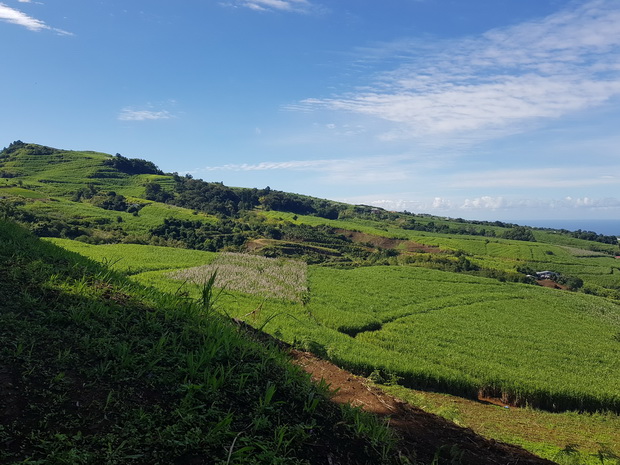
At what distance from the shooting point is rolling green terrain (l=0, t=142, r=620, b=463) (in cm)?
1712

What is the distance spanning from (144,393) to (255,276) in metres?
32.0

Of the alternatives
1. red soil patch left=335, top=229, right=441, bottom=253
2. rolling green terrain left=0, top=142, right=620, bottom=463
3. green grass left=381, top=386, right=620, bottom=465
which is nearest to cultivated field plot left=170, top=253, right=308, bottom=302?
rolling green terrain left=0, top=142, right=620, bottom=463

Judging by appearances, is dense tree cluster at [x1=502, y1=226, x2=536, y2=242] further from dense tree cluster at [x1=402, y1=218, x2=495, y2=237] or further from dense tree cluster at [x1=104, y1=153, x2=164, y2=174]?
dense tree cluster at [x1=104, y1=153, x2=164, y2=174]

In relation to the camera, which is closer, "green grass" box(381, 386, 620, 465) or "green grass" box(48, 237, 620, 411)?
"green grass" box(381, 386, 620, 465)

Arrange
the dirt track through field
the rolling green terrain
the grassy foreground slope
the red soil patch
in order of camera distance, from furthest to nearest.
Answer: the red soil patch < the rolling green terrain < the dirt track through field < the grassy foreground slope

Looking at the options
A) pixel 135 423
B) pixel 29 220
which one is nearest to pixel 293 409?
pixel 135 423

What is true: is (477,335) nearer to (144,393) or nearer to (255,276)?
(255,276)

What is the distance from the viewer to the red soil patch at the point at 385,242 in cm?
8139

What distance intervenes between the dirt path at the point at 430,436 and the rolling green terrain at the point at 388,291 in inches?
105

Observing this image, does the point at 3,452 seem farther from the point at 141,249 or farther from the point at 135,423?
the point at 141,249

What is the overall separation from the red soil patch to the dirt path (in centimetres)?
7531

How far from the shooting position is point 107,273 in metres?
7.90

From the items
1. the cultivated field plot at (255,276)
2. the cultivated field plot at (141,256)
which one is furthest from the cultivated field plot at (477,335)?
the cultivated field plot at (141,256)

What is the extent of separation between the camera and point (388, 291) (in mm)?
A: 34875
